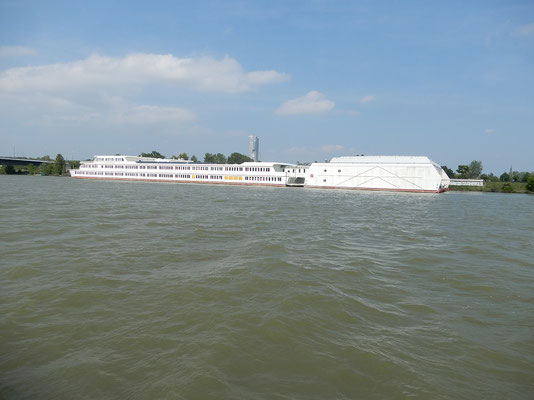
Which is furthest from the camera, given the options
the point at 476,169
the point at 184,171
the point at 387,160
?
the point at 476,169

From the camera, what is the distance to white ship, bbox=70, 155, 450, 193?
51.5 metres

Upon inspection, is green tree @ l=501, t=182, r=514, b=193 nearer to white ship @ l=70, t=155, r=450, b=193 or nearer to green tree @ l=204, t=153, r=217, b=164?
white ship @ l=70, t=155, r=450, b=193

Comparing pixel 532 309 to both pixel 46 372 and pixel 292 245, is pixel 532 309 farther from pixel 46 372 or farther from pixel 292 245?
pixel 46 372

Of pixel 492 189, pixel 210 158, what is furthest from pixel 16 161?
pixel 492 189

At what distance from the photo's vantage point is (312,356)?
3.80 meters

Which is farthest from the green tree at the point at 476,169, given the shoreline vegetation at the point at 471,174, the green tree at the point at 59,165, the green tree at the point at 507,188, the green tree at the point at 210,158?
the green tree at the point at 59,165

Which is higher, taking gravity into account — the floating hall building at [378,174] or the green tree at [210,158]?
the green tree at [210,158]

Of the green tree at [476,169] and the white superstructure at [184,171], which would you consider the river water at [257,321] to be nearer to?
the white superstructure at [184,171]

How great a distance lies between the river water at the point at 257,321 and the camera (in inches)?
130

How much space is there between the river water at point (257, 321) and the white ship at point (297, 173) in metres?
45.3

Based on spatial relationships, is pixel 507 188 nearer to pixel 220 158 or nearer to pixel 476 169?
pixel 476 169

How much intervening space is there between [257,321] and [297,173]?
184ft

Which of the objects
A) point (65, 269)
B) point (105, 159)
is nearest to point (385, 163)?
point (65, 269)

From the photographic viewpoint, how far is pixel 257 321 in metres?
4.64
